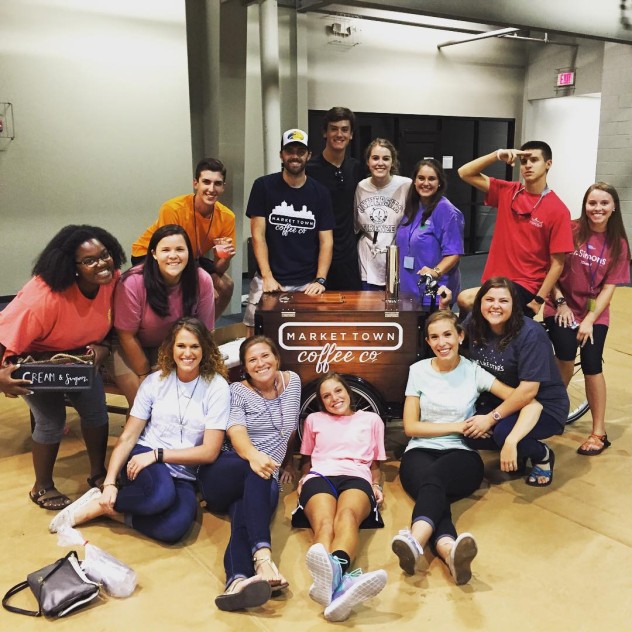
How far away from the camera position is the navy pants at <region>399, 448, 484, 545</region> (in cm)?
261

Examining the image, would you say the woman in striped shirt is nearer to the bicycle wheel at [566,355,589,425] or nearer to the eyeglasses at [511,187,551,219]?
the eyeglasses at [511,187,551,219]

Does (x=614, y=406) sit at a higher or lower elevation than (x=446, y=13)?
lower

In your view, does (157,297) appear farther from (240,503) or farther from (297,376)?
(240,503)

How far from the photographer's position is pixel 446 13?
5.72 meters

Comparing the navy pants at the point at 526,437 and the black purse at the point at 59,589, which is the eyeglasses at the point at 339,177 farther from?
the black purse at the point at 59,589

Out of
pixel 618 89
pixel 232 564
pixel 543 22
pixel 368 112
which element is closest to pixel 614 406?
pixel 232 564

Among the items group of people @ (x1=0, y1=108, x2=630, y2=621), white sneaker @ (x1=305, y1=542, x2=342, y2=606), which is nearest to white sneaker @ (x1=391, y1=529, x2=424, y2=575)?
group of people @ (x1=0, y1=108, x2=630, y2=621)

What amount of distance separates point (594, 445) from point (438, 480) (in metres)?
1.30

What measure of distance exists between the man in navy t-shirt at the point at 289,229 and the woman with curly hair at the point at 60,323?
861 mm

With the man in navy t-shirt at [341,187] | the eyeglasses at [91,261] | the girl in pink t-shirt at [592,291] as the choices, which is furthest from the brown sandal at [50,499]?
the girl in pink t-shirt at [592,291]

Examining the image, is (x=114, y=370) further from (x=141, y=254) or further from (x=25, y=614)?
(x=25, y=614)

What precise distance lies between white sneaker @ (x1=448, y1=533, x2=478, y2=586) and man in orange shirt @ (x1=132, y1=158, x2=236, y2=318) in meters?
1.99

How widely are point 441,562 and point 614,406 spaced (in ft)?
7.37

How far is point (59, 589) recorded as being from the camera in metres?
2.30
